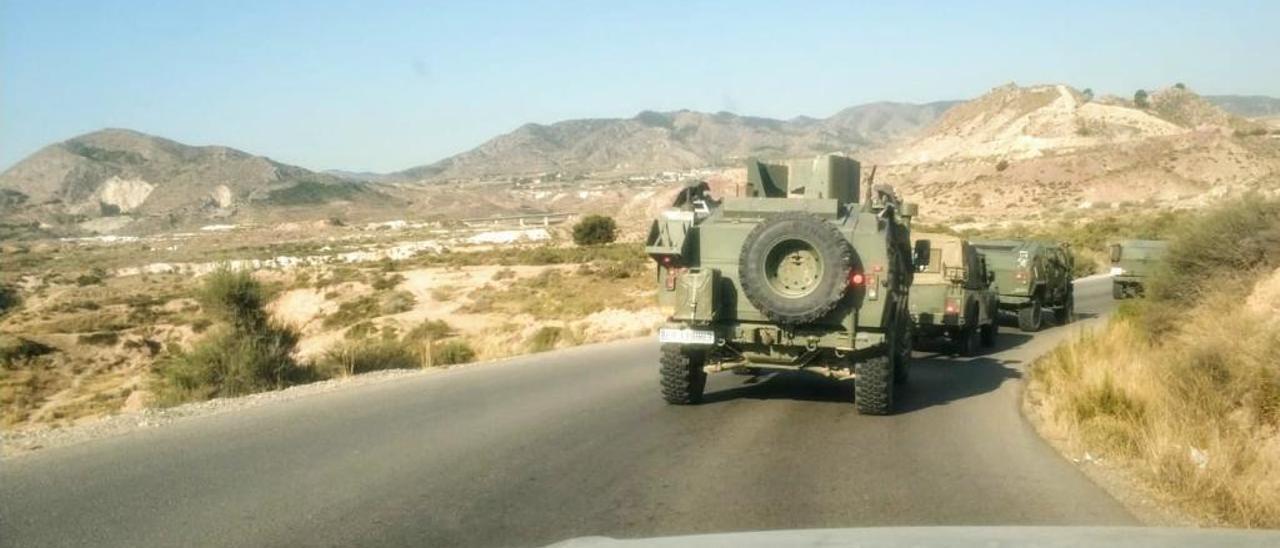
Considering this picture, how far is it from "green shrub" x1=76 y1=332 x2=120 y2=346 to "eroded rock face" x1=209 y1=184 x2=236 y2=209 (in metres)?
115

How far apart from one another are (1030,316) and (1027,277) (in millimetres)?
995

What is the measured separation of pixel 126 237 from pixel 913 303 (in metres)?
113

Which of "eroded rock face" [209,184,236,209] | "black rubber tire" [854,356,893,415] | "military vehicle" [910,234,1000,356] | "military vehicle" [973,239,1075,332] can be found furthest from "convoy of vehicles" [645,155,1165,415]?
"eroded rock face" [209,184,236,209]

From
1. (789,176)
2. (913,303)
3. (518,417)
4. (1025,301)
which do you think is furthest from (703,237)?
(1025,301)

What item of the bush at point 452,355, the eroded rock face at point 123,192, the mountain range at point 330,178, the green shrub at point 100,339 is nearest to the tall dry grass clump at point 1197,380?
the bush at point 452,355

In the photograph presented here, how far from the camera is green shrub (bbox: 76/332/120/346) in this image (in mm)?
32031

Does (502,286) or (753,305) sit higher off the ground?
(753,305)

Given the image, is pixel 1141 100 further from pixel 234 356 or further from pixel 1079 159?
pixel 234 356

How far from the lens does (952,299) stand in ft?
56.6

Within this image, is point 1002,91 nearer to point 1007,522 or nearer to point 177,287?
point 177,287

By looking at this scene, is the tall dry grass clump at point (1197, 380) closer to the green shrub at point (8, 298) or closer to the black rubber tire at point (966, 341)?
the black rubber tire at point (966, 341)

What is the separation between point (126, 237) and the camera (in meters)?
115

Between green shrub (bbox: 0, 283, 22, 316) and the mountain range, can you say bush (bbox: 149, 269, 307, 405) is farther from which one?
the mountain range

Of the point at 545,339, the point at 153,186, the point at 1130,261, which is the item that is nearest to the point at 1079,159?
the point at 1130,261
